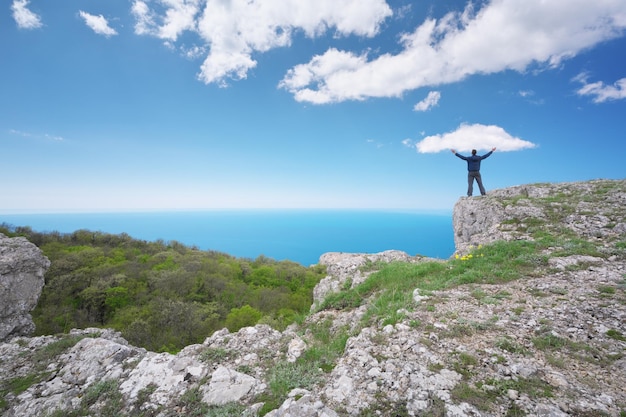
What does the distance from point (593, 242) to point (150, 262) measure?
153 ft

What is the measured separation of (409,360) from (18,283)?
1504 centimetres

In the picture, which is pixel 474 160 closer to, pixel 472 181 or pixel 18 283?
pixel 472 181

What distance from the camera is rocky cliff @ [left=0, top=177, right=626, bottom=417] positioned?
3.66 m

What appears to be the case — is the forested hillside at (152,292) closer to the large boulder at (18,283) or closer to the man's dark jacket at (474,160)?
the large boulder at (18,283)

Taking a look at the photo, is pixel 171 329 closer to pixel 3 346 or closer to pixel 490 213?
pixel 3 346

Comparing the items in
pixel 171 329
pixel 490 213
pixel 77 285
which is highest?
pixel 490 213

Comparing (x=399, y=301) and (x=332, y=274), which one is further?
(x=332, y=274)

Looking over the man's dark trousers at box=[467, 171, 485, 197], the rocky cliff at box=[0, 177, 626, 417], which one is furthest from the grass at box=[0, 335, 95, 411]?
the man's dark trousers at box=[467, 171, 485, 197]

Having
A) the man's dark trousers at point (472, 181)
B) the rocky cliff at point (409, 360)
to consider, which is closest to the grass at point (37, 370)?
the rocky cliff at point (409, 360)

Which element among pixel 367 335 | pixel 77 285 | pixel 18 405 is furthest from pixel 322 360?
pixel 77 285

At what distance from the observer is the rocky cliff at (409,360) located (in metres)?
3.66

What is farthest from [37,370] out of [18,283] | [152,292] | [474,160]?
[152,292]

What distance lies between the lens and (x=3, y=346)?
7562mm

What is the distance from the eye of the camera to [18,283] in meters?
10.1
